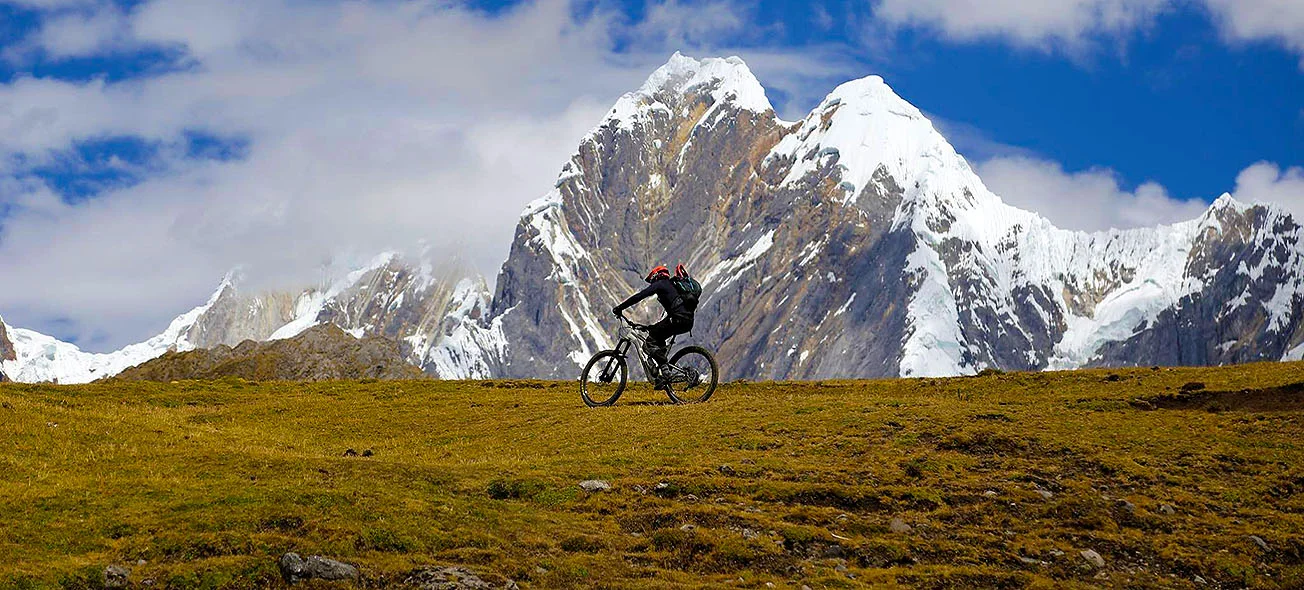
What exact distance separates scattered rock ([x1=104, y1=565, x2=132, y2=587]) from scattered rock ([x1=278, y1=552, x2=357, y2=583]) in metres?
2.39

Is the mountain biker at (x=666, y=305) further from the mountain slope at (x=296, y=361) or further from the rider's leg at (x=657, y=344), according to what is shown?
the mountain slope at (x=296, y=361)

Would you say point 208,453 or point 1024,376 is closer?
point 208,453

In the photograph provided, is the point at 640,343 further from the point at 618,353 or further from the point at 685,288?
the point at 685,288

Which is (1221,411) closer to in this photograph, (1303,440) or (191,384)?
(1303,440)

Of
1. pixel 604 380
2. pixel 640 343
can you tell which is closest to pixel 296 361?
pixel 604 380

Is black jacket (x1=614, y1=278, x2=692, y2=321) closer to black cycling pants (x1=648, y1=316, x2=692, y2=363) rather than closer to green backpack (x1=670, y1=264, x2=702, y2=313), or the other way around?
green backpack (x1=670, y1=264, x2=702, y2=313)

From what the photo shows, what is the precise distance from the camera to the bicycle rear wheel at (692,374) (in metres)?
38.7

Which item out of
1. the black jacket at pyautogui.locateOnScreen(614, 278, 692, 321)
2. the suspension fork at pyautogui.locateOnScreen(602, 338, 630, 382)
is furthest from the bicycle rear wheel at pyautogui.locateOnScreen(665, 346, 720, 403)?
the black jacket at pyautogui.locateOnScreen(614, 278, 692, 321)

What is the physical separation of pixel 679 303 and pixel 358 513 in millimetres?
15571

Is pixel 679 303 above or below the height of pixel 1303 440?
above

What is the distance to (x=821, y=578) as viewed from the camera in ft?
65.8

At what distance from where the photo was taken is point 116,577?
19.4 m

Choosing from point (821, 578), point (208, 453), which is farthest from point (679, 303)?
point (821, 578)

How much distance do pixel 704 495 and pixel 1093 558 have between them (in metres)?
7.70
